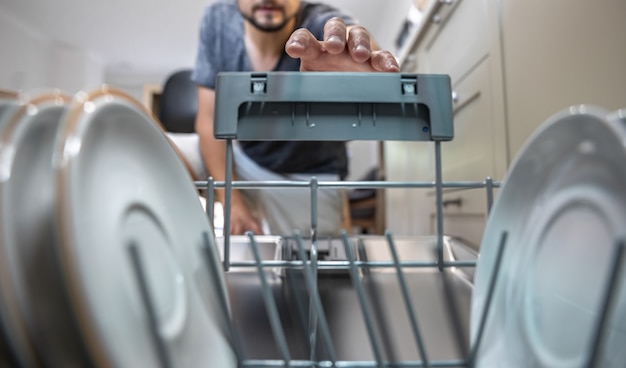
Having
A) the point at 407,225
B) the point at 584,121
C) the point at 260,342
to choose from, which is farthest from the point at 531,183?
the point at 407,225

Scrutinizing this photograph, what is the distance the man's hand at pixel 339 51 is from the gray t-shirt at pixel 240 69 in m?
0.41

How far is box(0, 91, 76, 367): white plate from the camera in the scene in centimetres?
14

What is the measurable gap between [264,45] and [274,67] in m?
0.12

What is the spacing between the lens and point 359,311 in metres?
0.34

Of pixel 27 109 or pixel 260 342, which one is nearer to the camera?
pixel 27 109

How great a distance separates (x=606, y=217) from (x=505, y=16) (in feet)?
1.51

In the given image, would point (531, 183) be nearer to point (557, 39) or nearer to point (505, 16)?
point (557, 39)

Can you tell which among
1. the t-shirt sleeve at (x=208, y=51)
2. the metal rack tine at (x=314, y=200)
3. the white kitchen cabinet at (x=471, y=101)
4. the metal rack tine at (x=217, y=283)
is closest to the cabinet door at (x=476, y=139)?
the white kitchen cabinet at (x=471, y=101)

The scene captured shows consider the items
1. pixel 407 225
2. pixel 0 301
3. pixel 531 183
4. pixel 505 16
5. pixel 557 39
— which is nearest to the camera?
pixel 0 301

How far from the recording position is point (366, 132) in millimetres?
320

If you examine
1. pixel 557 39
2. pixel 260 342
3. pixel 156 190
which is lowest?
pixel 260 342

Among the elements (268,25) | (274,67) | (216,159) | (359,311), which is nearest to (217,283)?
(359,311)

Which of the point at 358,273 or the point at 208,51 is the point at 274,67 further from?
the point at 208,51

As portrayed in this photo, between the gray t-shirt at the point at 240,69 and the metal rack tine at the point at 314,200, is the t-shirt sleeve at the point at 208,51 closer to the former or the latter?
the gray t-shirt at the point at 240,69
